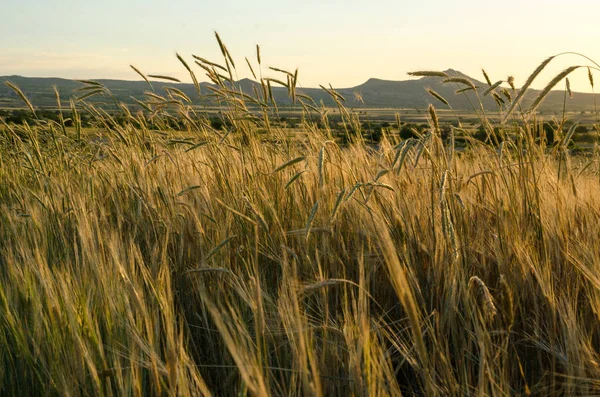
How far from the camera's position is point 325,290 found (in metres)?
1.57

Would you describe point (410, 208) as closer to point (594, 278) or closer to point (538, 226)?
point (538, 226)

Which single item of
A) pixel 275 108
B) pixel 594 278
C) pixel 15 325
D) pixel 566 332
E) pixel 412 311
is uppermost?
pixel 275 108

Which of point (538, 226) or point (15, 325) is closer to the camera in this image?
point (15, 325)

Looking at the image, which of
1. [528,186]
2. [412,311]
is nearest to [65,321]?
[412,311]

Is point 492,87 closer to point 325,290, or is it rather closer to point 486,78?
point 486,78

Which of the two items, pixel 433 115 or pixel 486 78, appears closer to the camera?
pixel 433 115

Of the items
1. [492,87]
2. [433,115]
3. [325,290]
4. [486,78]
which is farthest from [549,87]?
[325,290]

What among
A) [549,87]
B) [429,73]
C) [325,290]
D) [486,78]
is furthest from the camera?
[486,78]

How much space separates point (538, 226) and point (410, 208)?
1.53ft

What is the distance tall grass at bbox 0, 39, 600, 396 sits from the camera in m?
1.32

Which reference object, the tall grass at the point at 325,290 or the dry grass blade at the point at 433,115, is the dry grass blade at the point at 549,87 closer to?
the tall grass at the point at 325,290

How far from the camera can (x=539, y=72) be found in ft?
6.24

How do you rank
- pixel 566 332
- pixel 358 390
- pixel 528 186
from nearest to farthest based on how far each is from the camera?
1. pixel 358 390
2. pixel 566 332
3. pixel 528 186

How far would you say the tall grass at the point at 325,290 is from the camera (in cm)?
132
